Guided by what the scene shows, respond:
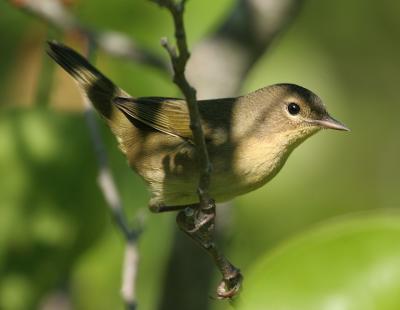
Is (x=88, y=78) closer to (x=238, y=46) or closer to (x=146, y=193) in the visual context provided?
(x=238, y=46)

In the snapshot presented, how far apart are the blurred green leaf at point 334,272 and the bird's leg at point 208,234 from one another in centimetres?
11

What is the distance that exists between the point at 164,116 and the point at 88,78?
378 mm

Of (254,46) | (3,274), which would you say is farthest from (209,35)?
(3,274)

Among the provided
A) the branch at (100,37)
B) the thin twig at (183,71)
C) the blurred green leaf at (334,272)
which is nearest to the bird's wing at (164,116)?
the branch at (100,37)

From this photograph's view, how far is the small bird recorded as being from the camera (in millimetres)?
3768

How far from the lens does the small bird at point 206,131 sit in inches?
148

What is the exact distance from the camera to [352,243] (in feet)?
11.3

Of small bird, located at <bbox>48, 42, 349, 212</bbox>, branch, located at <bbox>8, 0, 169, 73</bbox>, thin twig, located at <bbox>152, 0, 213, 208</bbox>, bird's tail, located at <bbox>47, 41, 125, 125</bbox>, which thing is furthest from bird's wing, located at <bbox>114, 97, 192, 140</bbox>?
thin twig, located at <bbox>152, 0, 213, 208</bbox>

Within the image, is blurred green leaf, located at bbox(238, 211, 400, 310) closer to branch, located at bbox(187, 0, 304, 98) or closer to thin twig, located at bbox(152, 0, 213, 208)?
thin twig, located at bbox(152, 0, 213, 208)

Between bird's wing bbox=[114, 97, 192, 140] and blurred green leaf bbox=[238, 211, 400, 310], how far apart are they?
77 cm

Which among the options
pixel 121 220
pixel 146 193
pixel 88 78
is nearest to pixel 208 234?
pixel 121 220

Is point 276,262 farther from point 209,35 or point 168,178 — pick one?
point 209,35

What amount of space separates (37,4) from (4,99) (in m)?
0.91

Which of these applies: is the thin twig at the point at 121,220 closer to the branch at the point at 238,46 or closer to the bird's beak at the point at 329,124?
the branch at the point at 238,46
